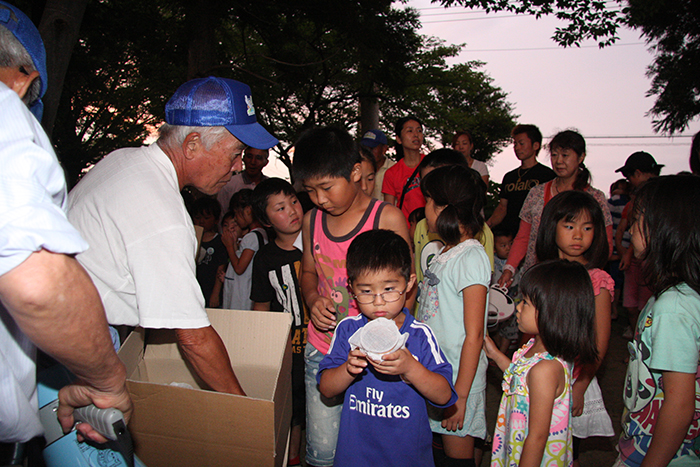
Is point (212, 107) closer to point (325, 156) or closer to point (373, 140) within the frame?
point (325, 156)

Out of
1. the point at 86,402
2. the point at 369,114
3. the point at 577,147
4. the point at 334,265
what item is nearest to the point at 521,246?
the point at 577,147

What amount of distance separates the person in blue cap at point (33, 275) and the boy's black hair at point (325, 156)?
1.16m

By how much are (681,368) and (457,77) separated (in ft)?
46.9

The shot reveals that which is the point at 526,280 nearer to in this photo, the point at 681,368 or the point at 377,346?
the point at 681,368

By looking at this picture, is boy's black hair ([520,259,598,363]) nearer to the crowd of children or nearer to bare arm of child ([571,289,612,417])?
the crowd of children

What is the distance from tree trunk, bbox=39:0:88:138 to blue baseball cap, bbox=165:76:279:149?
113 inches

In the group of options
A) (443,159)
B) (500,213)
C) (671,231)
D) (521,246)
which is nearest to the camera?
(671,231)

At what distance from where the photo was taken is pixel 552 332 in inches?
69.3

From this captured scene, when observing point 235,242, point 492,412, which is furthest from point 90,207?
point 492,412

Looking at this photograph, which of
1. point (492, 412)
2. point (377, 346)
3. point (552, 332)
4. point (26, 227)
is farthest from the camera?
point (492, 412)

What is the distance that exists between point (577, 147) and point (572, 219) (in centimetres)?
125

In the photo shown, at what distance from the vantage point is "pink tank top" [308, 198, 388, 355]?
7.32 ft

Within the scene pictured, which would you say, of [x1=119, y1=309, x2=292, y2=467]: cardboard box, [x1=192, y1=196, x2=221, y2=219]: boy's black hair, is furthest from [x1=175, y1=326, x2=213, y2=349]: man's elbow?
[x1=192, y1=196, x2=221, y2=219]: boy's black hair

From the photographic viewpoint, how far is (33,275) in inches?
35.9
